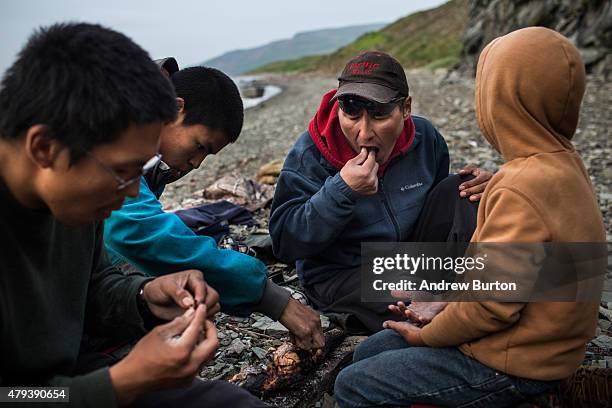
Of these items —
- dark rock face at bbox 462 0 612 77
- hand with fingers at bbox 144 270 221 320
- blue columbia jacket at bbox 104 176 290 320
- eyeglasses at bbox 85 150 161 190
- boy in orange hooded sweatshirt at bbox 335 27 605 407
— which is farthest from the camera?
dark rock face at bbox 462 0 612 77

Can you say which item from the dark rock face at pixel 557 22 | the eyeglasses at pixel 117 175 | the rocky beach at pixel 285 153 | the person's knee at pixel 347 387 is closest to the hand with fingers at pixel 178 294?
the eyeglasses at pixel 117 175

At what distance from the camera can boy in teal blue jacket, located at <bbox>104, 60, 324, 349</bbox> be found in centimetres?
333

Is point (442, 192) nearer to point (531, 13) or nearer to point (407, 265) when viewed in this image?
point (407, 265)

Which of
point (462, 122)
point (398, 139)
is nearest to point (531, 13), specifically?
point (462, 122)

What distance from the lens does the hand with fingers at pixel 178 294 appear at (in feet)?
8.13

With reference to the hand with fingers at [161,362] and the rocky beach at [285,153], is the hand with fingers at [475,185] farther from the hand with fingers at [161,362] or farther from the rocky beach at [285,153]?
the hand with fingers at [161,362]

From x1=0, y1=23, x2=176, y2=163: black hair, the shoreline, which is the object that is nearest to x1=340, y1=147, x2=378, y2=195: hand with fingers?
x1=0, y1=23, x2=176, y2=163: black hair

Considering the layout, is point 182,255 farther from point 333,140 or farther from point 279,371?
point 333,140

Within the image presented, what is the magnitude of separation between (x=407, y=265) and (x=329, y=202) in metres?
0.91

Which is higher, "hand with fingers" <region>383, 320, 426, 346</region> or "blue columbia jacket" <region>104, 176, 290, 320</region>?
"blue columbia jacket" <region>104, 176, 290, 320</region>

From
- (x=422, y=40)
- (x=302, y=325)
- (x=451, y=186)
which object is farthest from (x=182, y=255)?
(x=422, y=40)

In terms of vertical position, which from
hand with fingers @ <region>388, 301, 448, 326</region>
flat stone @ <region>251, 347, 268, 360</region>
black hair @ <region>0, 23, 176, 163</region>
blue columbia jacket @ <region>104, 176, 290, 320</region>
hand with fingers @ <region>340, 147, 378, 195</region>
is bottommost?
flat stone @ <region>251, 347, 268, 360</region>

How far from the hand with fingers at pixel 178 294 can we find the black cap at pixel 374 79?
1.68 m

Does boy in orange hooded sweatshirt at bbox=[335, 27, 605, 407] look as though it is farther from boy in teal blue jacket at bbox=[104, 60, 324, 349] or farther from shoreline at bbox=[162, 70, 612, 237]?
shoreline at bbox=[162, 70, 612, 237]
